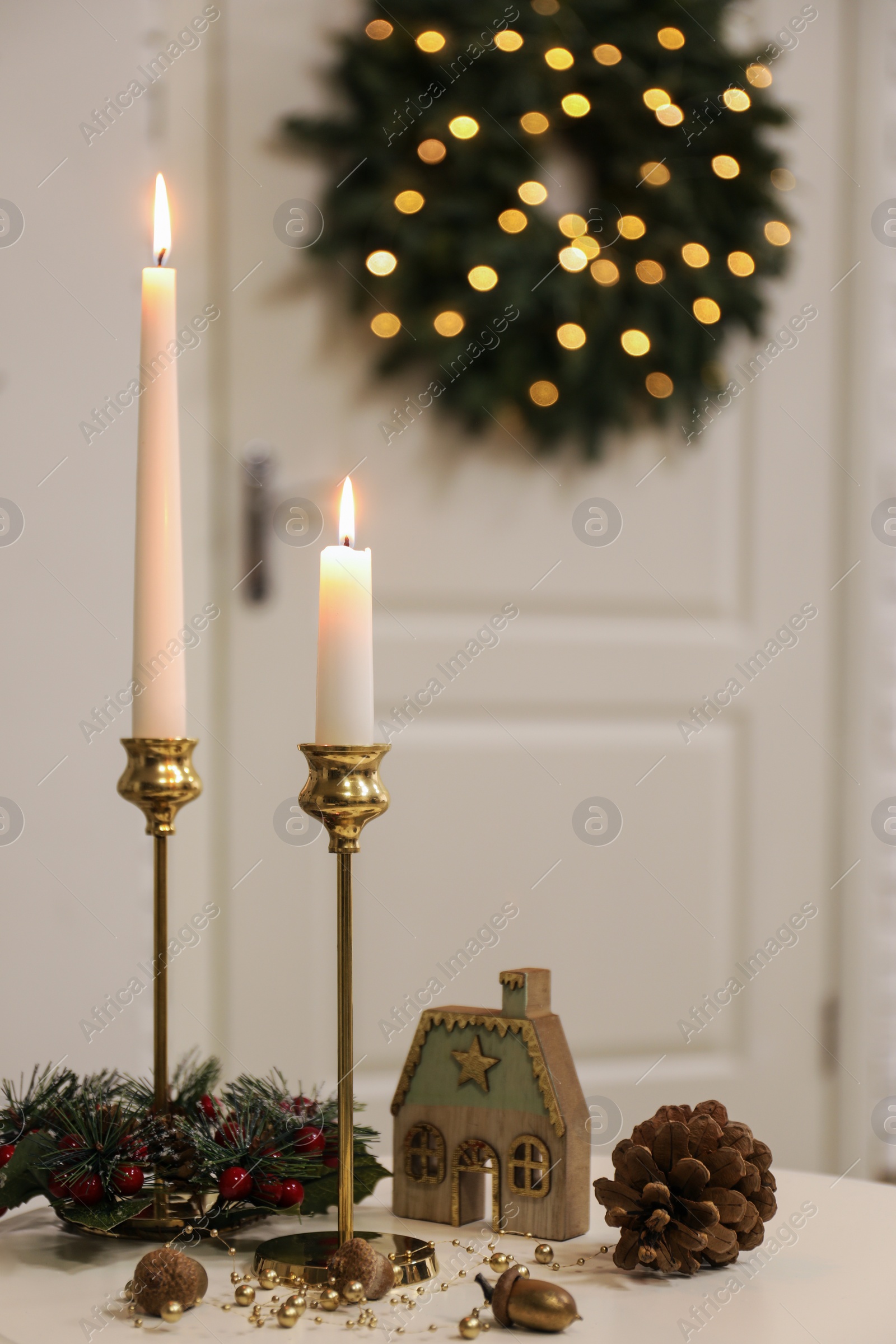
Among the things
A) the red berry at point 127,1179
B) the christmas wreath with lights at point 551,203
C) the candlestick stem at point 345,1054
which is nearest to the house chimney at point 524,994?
the candlestick stem at point 345,1054

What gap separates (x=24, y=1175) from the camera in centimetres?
73

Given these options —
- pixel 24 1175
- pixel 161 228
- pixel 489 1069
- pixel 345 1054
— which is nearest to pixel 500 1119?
pixel 489 1069

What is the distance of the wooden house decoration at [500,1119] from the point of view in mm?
737

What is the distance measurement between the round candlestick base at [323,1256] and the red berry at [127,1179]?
76 millimetres

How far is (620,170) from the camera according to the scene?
189cm

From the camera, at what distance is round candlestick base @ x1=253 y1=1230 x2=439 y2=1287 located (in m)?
0.67

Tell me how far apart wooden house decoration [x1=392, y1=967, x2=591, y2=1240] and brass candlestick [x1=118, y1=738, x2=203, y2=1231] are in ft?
0.48

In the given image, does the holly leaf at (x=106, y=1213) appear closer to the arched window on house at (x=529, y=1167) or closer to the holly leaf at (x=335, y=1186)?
the holly leaf at (x=335, y=1186)

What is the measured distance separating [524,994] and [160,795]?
9.7 inches

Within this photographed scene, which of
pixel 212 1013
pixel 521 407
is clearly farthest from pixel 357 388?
pixel 212 1013

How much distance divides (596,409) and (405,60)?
0.54 m

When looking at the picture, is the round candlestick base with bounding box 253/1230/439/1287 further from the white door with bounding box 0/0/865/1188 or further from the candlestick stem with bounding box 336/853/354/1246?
the white door with bounding box 0/0/865/1188

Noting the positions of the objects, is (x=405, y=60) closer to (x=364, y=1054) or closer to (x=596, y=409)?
(x=596, y=409)

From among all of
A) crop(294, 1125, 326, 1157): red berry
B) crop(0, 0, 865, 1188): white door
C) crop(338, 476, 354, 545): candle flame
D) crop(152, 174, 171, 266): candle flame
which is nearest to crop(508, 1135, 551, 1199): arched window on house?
crop(294, 1125, 326, 1157): red berry
